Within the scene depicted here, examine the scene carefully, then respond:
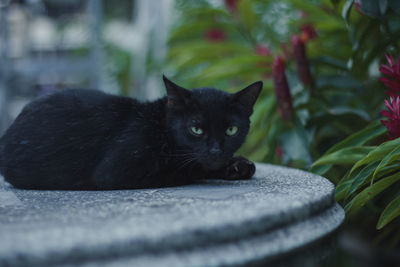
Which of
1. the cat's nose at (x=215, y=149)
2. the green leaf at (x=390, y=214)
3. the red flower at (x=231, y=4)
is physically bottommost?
the green leaf at (x=390, y=214)

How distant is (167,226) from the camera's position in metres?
0.55

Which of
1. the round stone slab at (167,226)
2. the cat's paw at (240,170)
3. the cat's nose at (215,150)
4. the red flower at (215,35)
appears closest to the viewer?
the round stone slab at (167,226)

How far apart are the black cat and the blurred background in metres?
0.29

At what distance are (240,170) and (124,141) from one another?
0.34m

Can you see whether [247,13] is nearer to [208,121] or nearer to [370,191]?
[208,121]

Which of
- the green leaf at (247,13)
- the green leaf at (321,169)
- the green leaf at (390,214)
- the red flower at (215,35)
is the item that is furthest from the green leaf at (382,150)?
the red flower at (215,35)

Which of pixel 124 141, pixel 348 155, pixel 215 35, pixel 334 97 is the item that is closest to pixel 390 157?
pixel 348 155

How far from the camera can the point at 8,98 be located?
280 centimetres

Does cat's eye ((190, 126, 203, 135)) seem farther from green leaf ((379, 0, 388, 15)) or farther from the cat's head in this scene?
green leaf ((379, 0, 388, 15))

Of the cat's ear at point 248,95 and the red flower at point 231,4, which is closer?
the cat's ear at point 248,95

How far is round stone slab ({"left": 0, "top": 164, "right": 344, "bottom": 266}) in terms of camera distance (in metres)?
0.49

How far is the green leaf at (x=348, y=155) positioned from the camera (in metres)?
1.00

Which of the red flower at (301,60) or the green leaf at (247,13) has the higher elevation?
the green leaf at (247,13)

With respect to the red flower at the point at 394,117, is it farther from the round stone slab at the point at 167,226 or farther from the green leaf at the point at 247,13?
the green leaf at the point at 247,13
